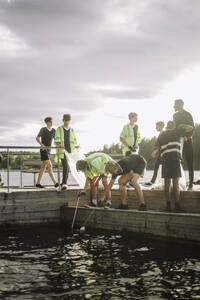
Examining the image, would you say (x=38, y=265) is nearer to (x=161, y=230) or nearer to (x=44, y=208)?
(x=161, y=230)

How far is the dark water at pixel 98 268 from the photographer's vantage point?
582 cm

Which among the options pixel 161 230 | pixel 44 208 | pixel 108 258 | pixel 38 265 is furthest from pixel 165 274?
pixel 44 208

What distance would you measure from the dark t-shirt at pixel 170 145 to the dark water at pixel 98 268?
1822mm

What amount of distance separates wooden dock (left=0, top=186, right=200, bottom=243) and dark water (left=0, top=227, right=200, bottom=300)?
335 mm

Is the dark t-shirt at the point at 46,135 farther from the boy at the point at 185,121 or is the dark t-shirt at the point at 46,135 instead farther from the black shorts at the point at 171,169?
the black shorts at the point at 171,169

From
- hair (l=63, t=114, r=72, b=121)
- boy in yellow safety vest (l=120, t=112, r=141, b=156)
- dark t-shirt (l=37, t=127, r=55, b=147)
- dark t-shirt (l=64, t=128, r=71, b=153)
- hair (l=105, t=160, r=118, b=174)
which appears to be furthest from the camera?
dark t-shirt (l=64, t=128, r=71, b=153)

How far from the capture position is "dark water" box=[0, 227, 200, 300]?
5.82 meters

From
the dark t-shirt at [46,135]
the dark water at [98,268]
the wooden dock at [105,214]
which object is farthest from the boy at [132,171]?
the dark t-shirt at [46,135]

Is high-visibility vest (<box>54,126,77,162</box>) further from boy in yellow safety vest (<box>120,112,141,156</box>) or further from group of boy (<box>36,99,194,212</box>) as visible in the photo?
boy in yellow safety vest (<box>120,112,141,156</box>)

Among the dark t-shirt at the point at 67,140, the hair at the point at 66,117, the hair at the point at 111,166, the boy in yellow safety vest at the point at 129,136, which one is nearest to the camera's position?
the hair at the point at 111,166

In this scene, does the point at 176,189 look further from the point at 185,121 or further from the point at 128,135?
the point at 128,135

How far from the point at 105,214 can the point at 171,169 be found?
2449mm

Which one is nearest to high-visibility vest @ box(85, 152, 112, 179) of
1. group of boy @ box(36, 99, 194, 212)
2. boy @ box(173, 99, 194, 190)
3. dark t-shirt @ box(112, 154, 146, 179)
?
group of boy @ box(36, 99, 194, 212)

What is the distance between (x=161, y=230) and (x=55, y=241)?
92.9 inches
